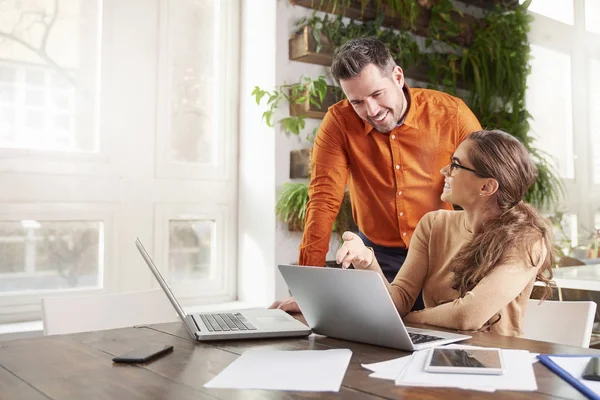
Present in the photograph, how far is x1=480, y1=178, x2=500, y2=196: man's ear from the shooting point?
1.79 m

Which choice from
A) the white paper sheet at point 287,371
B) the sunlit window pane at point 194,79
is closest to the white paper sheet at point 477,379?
the white paper sheet at point 287,371

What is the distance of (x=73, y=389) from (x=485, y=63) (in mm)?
3084

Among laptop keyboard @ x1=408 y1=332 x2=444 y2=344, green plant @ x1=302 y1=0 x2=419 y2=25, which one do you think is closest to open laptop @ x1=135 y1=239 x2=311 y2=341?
laptop keyboard @ x1=408 y1=332 x2=444 y2=344

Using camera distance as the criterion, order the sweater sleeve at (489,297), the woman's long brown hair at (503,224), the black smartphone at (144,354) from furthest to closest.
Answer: the woman's long brown hair at (503,224) → the sweater sleeve at (489,297) → the black smartphone at (144,354)

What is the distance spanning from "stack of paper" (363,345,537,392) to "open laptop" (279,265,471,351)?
0.10 m

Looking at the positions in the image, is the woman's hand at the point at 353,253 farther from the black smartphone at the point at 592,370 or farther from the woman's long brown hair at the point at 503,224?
the black smartphone at the point at 592,370

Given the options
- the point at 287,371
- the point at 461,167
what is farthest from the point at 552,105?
the point at 287,371

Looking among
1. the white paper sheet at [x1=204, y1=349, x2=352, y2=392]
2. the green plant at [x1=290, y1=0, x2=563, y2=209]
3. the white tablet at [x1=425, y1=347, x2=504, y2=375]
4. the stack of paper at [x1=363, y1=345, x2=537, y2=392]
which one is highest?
the green plant at [x1=290, y1=0, x2=563, y2=209]

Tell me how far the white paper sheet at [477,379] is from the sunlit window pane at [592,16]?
2556 mm

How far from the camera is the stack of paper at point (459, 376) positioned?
0.99m

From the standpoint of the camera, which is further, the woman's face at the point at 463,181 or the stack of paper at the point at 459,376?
the woman's face at the point at 463,181

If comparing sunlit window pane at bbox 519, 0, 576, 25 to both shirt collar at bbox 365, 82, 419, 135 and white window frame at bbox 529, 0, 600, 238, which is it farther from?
shirt collar at bbox 365, 82, 419, 135

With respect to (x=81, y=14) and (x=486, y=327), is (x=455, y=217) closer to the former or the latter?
(x=486, y=327)

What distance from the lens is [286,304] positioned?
1.83 metres
